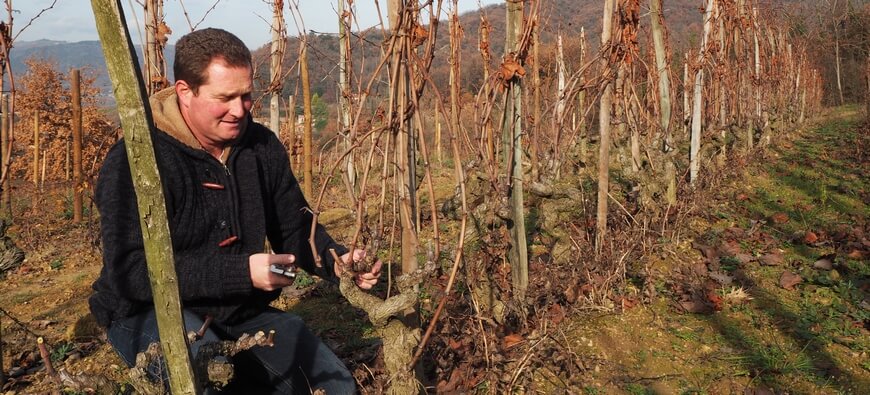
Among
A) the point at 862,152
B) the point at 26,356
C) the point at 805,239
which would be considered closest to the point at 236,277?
the point at 26,356

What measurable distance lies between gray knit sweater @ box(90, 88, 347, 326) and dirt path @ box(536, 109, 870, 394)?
4.70 feet

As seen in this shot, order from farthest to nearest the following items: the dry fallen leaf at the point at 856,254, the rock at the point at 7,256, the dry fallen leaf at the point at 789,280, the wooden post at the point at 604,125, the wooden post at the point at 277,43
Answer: the wooden post at the point at 277,43 → the dry fallen leaf at the point at 856,254 → the dry fallen leaf at the point at 789,280 → the wooden post at the point at 604,125 → the rock at the point at 7,256

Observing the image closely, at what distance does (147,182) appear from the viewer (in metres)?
1.25

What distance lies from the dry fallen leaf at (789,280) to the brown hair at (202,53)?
388cm

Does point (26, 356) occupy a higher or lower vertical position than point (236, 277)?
lower

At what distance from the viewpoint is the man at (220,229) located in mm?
1954

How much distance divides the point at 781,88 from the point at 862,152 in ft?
11.8

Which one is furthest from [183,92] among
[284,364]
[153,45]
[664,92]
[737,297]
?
[664,92]

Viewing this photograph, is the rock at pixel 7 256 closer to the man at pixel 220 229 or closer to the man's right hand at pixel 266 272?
the man at pixel 220 229

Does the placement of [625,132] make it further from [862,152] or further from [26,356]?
[862,152]

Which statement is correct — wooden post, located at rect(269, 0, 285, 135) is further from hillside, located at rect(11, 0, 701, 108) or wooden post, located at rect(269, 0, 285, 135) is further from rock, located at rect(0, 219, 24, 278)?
rock, located at rect(0, 219, 24, 278)

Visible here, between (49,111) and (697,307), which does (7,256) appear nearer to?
(697,307)

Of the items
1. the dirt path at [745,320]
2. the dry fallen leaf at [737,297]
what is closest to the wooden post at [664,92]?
the dirt path at [745,320]

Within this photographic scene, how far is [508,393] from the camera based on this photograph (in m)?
2.55
